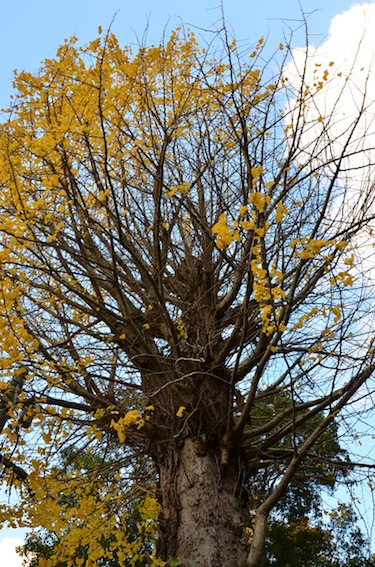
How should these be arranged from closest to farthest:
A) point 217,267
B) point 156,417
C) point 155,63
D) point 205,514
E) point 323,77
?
point 205,514
point 323,77
point 156,417
point 155,63
point 217,267

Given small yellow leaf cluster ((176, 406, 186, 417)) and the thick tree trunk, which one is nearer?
the thick tree trunk

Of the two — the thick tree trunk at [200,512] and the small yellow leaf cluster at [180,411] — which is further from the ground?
the small yellow leaf cluster at [180,411]

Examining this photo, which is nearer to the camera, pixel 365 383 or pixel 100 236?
pixel 365 383

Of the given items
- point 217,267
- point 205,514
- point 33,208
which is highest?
point 217,267

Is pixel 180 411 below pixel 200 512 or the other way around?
the other way around

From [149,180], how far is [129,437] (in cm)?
220

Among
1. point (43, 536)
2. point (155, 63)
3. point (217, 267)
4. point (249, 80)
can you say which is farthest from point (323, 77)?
point (43, 536)

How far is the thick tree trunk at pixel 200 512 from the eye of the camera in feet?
9.95

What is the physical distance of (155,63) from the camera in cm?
430

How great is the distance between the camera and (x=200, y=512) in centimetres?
319

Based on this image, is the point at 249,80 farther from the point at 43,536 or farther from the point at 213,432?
the point at 43,536

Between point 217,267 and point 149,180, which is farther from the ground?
point 149,180

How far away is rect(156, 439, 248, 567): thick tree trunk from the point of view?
3.03 meters

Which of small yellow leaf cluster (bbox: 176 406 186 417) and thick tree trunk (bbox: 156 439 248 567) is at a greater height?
small yellow leaf cluster (bbox: 176 406 186 417)
